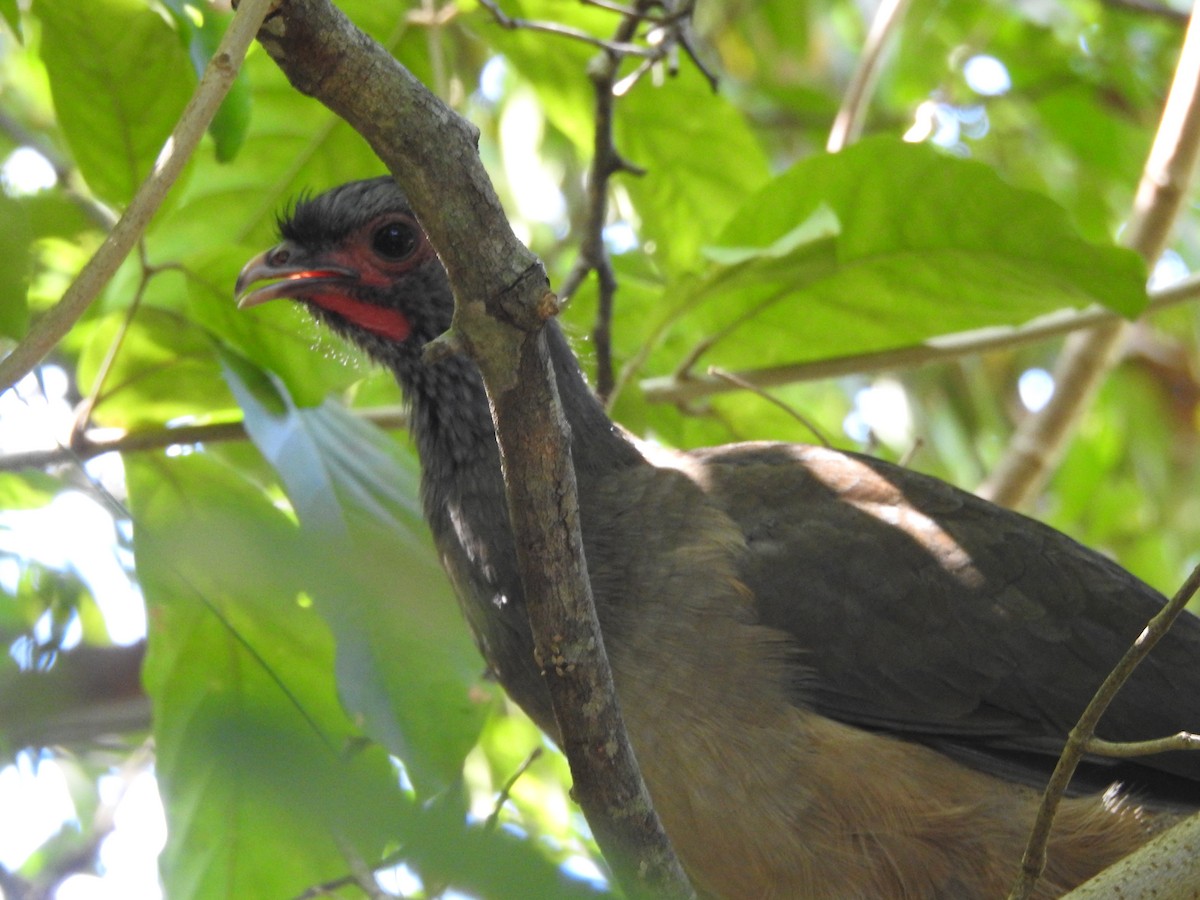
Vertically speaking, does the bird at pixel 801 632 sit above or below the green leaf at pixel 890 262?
below

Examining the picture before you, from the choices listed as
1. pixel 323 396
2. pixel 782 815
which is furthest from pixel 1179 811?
pixel 323 396

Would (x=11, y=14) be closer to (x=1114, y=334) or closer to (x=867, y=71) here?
(x=867, y=71)

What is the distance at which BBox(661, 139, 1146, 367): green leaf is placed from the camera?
3.96m

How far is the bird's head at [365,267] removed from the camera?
3902 mm

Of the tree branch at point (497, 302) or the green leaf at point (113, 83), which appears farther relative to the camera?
the green leaf at point (113, 83)

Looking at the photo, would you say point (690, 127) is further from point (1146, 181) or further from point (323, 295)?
point (1146, 181)

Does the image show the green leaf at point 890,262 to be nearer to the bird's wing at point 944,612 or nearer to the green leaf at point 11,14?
the bird's wing at point 944,612

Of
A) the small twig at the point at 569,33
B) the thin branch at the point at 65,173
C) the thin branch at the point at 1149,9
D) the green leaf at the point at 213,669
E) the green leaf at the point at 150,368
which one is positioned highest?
the thin branch at the point at 1149,9

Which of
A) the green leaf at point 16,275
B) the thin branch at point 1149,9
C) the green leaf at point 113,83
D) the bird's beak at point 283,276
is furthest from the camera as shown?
the thin branch at point 1149,9

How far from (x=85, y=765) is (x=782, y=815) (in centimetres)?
339

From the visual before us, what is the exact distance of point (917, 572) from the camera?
3729 mm

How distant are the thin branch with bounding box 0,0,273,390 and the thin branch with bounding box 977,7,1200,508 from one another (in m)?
3.96

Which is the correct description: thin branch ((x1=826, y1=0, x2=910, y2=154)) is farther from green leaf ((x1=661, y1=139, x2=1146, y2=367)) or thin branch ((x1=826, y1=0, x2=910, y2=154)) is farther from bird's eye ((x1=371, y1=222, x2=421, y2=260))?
bird's eye ((x1=371, y1=222, x2=421, y2=260))

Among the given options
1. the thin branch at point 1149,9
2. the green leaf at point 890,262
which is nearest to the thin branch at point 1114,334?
the thin branch at point 1149,9
